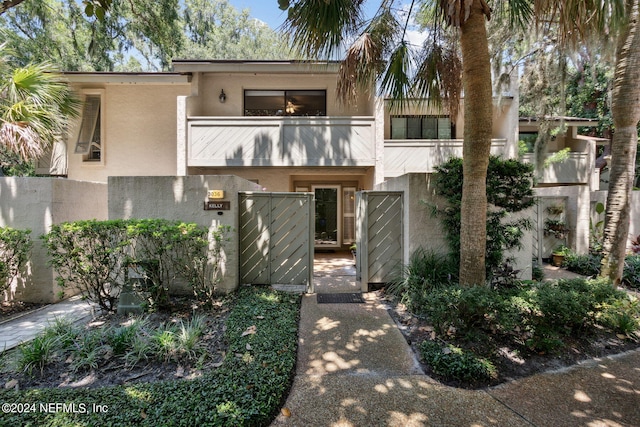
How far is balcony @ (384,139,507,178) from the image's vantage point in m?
9.57

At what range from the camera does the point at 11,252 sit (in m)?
5.21

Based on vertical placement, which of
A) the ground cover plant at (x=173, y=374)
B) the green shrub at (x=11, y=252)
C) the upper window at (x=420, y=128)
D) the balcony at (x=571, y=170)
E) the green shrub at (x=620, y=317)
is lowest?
the ground cover plant at (x=173, y=374)

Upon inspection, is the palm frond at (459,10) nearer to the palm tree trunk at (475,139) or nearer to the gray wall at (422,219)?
the palm tree trunk at (475,139)

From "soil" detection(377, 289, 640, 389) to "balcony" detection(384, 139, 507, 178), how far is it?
6143mm

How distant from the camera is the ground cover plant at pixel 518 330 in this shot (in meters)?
3.31

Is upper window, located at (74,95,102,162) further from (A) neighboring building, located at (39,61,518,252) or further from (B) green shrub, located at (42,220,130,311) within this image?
(B) green shrub, located at (42,220,130,311)

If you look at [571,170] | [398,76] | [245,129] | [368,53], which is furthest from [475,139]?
[571,170]

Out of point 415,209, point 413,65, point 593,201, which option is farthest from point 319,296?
point 593,201

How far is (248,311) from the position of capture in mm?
4574

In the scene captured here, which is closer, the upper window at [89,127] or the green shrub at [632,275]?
the green shrub at [632,275]

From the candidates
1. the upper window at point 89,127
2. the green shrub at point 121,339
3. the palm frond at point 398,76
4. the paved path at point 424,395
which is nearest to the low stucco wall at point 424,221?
the palm frond at point 398,76

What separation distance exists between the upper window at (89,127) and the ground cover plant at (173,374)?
843cm

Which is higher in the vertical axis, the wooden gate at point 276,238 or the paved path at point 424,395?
the wooden gate at point 276,238

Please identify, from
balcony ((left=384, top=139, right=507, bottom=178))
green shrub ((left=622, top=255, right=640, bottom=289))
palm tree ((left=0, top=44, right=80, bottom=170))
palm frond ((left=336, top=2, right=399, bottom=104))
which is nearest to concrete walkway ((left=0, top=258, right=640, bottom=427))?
palm tree ((left=0, top=44, right=80, bottom=170))
